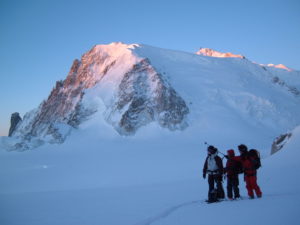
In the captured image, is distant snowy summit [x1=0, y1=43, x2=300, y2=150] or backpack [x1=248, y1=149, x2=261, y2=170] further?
distant snowy summit [x1=0, y1=43, x2=300, y2=150]

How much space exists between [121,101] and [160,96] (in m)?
6.01

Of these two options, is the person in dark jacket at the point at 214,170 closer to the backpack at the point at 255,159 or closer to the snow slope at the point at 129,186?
the snow slope at the point at 129,186

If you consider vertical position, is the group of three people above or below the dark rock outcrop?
below

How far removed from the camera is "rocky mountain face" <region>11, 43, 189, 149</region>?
42.0 metres

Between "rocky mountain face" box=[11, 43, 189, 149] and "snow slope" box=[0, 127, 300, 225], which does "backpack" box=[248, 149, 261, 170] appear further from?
"rocky mountain face" box=[11, 43, 189, 149]

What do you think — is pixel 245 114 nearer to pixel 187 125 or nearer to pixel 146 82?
pixel 187 125

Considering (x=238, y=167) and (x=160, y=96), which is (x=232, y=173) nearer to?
(x=238, y=167)

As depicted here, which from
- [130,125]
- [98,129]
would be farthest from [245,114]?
[98,129]

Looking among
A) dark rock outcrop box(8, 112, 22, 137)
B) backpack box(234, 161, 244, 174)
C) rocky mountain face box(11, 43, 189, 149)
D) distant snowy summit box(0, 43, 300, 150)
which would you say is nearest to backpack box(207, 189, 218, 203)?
backpack box(234, 161, 244, 174)

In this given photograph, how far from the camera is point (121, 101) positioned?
4397cm

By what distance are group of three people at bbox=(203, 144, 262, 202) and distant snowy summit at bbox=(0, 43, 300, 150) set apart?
105ft

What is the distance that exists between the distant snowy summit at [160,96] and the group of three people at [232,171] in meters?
32.0

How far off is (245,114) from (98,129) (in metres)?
22.9

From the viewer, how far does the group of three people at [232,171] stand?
321 inches
